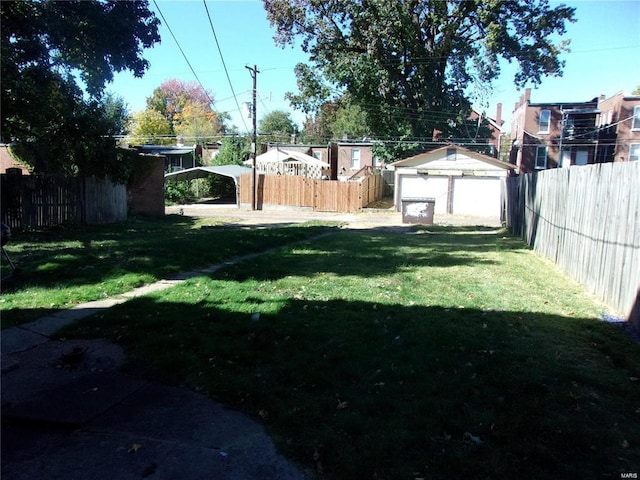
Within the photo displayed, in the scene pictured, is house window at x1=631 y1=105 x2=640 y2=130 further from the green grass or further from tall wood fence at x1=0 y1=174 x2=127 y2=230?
tall wood fence at x1=0 y1=174 x2=127 y2=230

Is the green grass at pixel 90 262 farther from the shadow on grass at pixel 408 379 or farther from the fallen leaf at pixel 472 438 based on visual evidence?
the fallen leaf at pixel 472 438

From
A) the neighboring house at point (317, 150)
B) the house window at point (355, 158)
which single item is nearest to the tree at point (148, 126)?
the neighboring house at point (317, 150)

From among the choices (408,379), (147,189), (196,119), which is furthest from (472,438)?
(196,119)

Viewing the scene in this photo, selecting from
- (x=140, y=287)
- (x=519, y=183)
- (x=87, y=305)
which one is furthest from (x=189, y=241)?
(x=519, y=183)

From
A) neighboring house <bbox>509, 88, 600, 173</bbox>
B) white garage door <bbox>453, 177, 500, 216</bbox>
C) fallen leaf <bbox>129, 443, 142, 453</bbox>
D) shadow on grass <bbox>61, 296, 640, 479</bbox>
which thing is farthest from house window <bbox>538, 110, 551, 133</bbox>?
fallen leaf <bbox>129, 443, 142, 453</bbox>

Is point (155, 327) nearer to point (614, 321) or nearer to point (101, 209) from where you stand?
point (614, 321)

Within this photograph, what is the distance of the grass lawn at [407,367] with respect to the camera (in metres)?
2.96

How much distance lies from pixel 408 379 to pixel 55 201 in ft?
48.3

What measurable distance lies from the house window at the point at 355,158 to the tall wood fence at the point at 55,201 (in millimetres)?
28430

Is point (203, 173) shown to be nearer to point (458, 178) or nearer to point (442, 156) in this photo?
point (442, 156)

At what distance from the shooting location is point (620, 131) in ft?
133

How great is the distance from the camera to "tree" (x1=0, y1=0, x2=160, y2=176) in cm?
1262

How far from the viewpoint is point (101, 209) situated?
1773cm

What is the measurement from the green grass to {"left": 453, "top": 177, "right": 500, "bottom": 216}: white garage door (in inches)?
804
